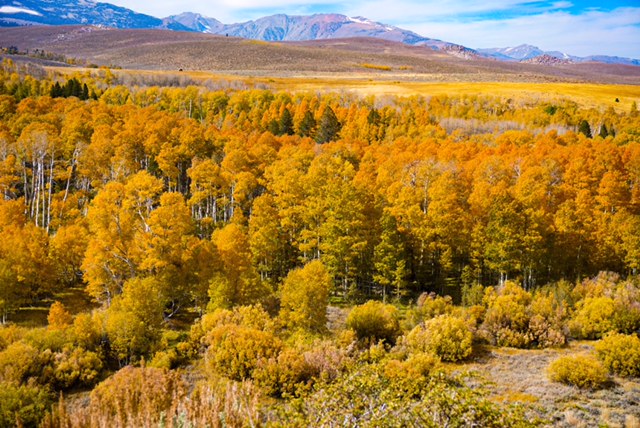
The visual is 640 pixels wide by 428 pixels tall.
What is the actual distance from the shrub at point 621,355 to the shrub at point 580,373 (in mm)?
885

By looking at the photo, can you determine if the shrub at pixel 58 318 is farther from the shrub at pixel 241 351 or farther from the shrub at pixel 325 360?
the shrub at pixel 325 360

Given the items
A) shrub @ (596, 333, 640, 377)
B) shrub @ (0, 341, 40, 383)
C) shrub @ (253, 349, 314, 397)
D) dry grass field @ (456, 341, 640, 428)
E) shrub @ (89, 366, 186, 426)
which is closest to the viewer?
shrub @ (89, 366, 186, 426)

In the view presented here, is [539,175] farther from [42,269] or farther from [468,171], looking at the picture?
[42,269]

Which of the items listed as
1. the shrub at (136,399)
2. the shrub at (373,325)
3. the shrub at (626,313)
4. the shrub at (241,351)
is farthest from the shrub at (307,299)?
the shrub at (626,313)

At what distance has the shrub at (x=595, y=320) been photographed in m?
28.9

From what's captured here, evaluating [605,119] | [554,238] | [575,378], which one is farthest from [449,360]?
[605,119]

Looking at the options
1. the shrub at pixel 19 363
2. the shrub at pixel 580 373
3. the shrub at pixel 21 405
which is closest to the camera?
the shrub at pixel 21 405

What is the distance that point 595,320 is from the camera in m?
29.2

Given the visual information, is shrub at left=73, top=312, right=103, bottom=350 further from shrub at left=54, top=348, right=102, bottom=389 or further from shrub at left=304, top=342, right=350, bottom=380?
shrub at left=304, top=342, right=350, bottom=380

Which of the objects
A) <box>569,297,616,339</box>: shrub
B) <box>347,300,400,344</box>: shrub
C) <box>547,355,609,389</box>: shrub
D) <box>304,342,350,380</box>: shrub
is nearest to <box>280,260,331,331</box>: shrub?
<box>347,300,400,344</box>: shrub

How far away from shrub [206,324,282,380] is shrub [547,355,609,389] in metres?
13.0

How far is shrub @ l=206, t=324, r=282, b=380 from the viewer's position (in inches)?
904

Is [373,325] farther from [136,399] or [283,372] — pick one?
[136,399]

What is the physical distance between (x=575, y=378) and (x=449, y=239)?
1536cm
